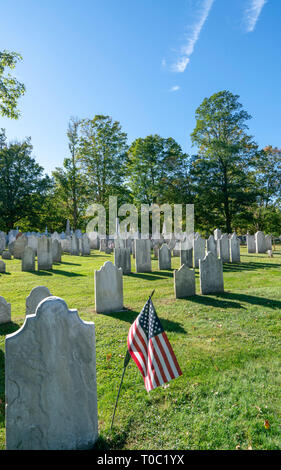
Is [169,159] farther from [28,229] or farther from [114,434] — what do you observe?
[114,434]

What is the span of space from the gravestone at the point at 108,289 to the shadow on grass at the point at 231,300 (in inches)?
88.0

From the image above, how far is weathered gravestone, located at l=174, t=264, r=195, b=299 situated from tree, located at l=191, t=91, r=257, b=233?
86.7ft

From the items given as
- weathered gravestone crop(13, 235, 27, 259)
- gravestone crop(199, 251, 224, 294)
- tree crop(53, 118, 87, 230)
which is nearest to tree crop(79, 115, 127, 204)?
tree crop(53, 118, 87, 230)

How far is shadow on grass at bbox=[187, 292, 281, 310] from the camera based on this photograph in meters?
7.10

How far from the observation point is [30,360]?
2.31 meters

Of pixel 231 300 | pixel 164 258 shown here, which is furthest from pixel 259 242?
pixel 231 300

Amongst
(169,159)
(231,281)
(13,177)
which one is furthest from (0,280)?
(13,177)

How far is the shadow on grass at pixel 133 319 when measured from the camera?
547cm

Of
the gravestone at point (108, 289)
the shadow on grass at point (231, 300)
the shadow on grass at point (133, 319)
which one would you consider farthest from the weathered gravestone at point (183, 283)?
the gravestone at point (108, 289)

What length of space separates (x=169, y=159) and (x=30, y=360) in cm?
3633

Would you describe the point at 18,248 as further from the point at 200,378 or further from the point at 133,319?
the point at 200,378

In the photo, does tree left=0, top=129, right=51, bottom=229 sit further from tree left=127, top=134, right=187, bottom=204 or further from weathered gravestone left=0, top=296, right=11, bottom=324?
weathered gravestone left=0, top=296, right=11, bottom=324

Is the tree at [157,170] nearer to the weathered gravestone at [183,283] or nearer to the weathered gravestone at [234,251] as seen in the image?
the weathered gravestone at [234,251]

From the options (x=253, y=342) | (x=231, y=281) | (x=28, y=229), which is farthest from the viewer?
(x=28, y=229)
